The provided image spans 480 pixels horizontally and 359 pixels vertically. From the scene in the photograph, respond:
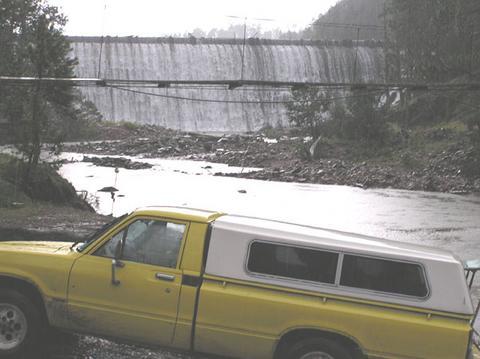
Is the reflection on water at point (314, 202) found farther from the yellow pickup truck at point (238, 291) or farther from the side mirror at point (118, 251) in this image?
the side mirror at point (118, 251)

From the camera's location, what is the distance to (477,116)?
3206cm

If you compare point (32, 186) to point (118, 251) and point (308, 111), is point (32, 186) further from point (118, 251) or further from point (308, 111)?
point (308, 111)

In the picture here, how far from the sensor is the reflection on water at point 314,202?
1948cm

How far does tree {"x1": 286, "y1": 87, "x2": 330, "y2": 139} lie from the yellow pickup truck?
125 ft

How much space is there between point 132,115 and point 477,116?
33266 mm

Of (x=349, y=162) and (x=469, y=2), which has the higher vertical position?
(x=469, y=2)

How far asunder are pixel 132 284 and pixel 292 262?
4.56 feet

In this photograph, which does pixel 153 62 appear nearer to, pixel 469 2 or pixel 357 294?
pixel 469 2

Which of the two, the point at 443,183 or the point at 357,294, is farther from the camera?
the point at 443,183

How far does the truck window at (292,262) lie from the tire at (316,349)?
48 cm

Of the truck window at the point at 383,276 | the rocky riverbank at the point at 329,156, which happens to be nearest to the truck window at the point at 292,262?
the truck window at the point at 383,276

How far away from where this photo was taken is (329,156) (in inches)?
1506

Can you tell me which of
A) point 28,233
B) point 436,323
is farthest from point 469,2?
point 436,323

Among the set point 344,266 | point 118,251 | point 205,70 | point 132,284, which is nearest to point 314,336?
point 344,266
